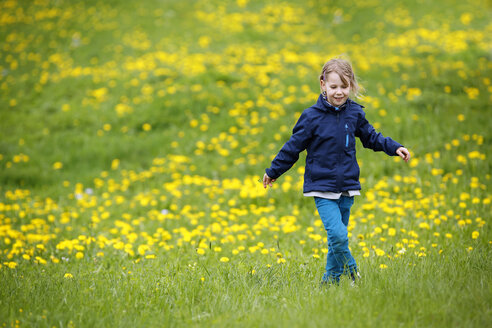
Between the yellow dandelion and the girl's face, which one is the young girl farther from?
the yellow dandelion

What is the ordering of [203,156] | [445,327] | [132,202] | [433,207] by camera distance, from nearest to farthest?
[445,327], [433,207], [132,202], [203,156]

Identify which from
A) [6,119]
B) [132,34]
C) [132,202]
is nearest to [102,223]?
[132,202]

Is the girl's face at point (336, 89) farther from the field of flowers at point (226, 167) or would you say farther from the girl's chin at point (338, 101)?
the field of flowers at point (226, 167)

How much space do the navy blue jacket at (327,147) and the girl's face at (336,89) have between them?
0.05 meters

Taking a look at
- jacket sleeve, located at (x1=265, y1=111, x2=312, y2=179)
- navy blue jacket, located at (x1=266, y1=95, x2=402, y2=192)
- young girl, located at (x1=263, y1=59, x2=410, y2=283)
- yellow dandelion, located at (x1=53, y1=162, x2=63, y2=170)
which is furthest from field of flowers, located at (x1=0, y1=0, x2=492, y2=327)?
jacket sleeve, located at (x1=265, y1=111, x2=312, y2=179)

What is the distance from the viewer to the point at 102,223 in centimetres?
552

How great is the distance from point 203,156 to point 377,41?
7030 mm

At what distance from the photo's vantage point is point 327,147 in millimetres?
3148

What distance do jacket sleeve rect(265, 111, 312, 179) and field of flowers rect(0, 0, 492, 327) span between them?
83 centimetres

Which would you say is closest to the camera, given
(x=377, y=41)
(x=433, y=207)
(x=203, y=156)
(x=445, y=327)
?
(x=445, y=327)

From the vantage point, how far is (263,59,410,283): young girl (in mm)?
3105

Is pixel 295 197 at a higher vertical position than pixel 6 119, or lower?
lower

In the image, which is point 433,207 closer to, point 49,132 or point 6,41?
point 49,132

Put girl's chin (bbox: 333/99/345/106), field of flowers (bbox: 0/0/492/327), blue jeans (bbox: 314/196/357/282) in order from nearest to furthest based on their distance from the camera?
field of flowers (bbox: 0/0/492/327) < blue jeans (bbox: 314/196/357/282) < girl's chin (bbox: 333/99/345/106)
